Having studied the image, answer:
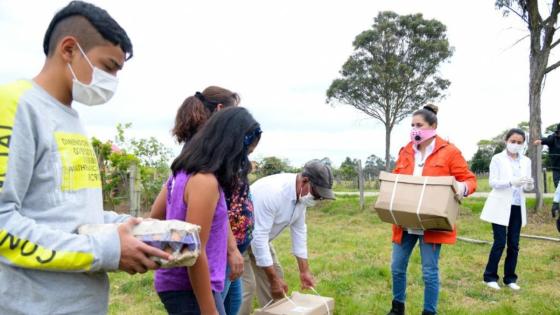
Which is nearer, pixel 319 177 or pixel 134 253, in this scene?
pixel 134 253

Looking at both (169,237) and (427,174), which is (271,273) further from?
(169,237)

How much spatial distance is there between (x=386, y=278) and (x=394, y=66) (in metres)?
17.6

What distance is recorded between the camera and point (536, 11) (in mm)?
10453

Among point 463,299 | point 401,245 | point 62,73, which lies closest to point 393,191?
point 401,245

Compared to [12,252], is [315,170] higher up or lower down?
higher up

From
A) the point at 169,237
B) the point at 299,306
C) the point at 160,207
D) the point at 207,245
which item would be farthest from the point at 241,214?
the point at 169,237

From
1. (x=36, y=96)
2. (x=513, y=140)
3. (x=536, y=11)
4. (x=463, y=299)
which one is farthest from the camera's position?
(x=536, y=11)

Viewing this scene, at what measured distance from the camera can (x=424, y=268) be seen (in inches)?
152

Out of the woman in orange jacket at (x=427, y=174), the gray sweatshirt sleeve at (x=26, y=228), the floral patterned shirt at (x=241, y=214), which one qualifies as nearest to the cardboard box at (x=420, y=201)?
the woman in orange jacket at (x=427, y=174)

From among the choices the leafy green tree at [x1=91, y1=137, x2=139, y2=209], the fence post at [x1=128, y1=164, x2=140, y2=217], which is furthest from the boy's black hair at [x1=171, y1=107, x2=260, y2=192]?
the leafy green tree at [x1=91, y1=137, x2=139, y2=209]

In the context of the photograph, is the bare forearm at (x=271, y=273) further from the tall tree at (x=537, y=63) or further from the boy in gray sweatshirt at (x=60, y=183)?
the tall tree at (x=537, y=63)

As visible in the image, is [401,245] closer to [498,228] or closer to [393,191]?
[393,191]

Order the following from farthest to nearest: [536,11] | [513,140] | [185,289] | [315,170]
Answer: [536,11], [513,140], [315,170], [185,289]

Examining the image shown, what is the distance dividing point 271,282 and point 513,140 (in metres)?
3.30
